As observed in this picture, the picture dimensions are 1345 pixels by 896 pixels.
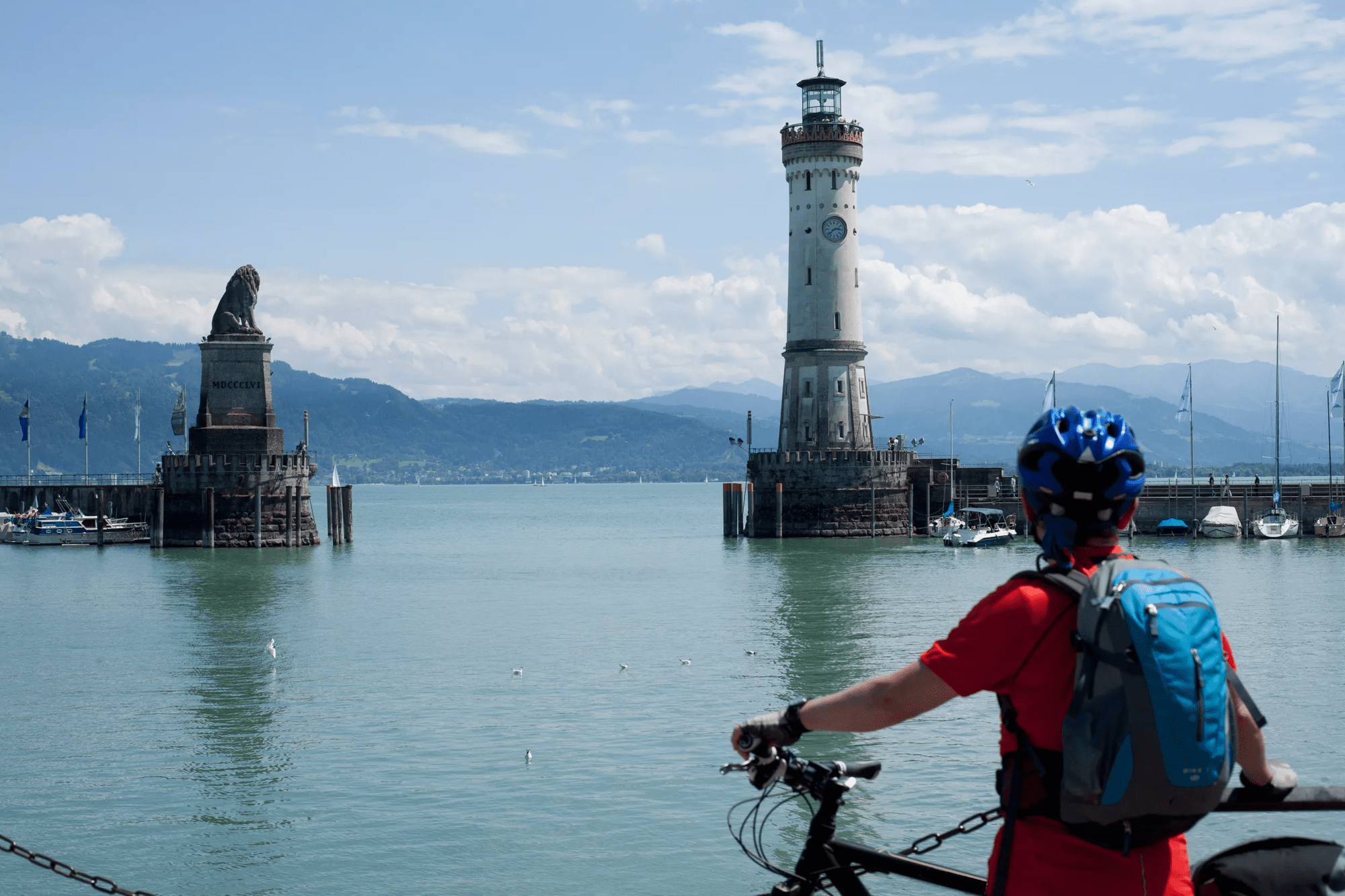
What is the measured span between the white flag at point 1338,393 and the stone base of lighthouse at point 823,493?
1094 inches

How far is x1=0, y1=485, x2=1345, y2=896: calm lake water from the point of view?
16.8 m

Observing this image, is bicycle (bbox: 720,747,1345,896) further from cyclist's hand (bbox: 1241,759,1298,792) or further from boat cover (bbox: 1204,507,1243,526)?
boat cover (bbox: 1204,507,1243,526)

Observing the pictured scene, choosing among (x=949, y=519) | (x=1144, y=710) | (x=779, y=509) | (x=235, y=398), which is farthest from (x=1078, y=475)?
(x=949, y=519)

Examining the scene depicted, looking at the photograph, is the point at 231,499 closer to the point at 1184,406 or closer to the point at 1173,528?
the point at 1173,528

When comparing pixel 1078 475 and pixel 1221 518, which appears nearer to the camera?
pixel 1078 475

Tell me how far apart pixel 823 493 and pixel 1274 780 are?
74949mm

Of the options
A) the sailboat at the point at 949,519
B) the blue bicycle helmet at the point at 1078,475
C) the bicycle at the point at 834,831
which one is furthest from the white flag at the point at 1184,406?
the blue bicycle helmet at the point at 1078,475

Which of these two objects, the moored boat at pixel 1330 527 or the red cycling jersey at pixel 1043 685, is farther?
the moored boat at pixel 1330 527

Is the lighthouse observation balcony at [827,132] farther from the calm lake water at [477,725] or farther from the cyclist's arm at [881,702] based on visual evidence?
the cyclist's arm at [881,702]

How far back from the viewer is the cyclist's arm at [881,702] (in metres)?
3.95

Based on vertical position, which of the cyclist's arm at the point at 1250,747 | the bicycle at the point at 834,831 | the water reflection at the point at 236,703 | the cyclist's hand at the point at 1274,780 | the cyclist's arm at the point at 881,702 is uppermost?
the cyclist's arm at the point at 881,702

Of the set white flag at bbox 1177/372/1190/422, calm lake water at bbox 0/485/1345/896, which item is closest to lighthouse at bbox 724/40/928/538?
calm lake water at bbox 0/485/1345/896

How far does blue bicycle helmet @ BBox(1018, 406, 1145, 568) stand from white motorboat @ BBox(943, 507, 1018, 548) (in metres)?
74.0

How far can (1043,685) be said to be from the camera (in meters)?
3.90
